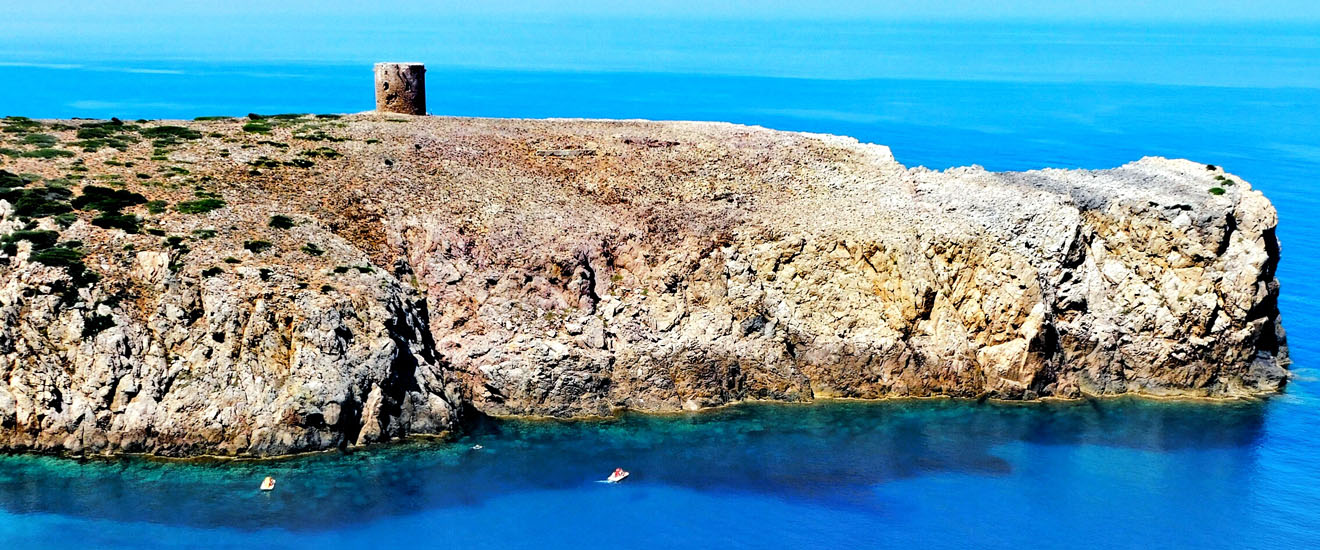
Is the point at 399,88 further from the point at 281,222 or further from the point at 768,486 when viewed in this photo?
the point at 768,486

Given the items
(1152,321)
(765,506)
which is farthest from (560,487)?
(1152,321)

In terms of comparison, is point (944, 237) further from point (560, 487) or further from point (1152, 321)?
point (560, 487)

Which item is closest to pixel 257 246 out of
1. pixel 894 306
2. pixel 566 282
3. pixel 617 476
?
pixel 566 282

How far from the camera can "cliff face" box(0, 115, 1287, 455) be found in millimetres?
49156

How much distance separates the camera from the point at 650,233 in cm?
6038

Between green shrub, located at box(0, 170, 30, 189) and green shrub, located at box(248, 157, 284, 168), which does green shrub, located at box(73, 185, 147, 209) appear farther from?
green shrub, located at box(248, 157, 284, 168)

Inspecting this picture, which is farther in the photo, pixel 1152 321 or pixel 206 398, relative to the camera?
pixel 1152 321

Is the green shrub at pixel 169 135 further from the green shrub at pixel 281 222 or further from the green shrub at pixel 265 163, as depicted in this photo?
the green shrub at pixel 281 222

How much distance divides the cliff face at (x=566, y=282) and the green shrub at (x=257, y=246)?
1.46 ft

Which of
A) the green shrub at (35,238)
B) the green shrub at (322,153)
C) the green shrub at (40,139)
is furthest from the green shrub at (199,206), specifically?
the green shrub at (40,139)

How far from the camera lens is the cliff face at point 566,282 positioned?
4916cm

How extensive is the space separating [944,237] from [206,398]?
33.6 m

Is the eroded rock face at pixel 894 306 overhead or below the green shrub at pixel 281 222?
below

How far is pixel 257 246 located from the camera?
5406 cm
